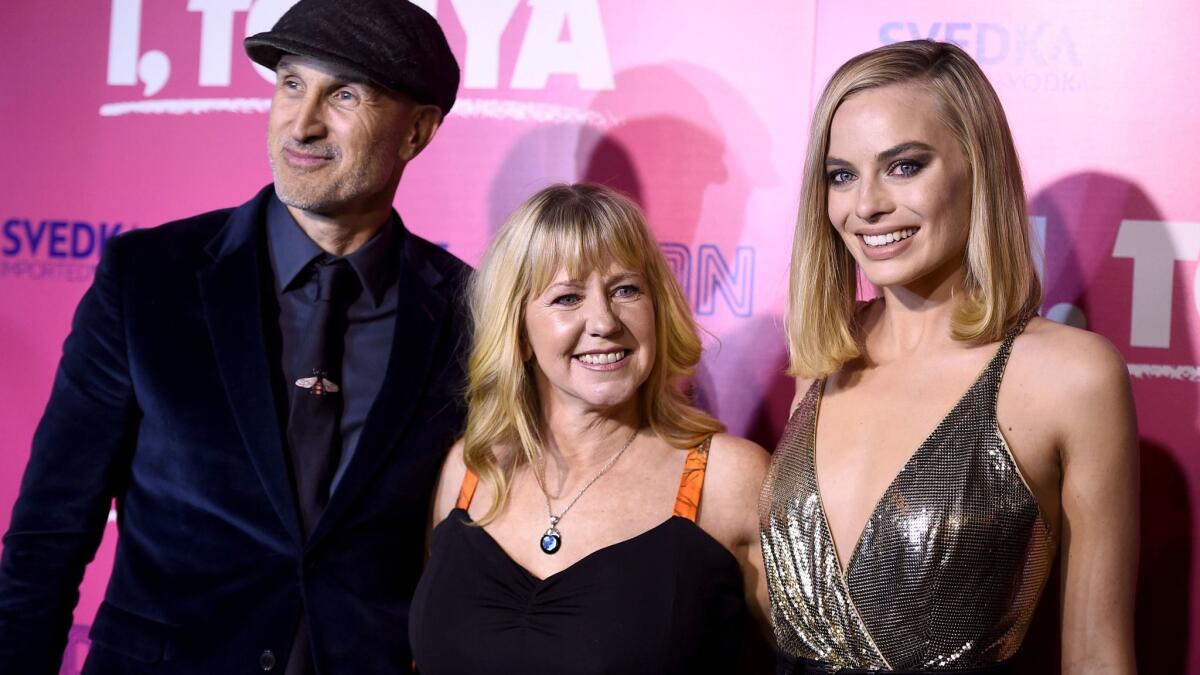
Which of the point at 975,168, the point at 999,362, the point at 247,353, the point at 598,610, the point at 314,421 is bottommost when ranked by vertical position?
the point at 598,610

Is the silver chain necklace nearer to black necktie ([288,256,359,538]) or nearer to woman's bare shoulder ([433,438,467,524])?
woman's bare shoulder ([433,438,467,524])

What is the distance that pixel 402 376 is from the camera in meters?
2.44

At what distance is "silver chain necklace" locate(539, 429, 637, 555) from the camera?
7.98 feet

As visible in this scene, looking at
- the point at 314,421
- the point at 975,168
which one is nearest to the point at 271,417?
the point at 314,421

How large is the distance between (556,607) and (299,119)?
1133 mm

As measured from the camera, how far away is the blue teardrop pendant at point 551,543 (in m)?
2.43

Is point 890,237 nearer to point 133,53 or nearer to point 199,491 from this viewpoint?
point 199,491

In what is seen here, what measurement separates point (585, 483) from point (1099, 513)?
101 centimetres

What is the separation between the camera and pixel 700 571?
2.35 m

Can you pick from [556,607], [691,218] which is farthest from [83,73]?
[556,607]

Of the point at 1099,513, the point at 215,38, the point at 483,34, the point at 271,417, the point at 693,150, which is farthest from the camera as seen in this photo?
the point at 215,38

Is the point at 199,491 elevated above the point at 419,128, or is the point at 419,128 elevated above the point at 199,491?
the point at 419,128

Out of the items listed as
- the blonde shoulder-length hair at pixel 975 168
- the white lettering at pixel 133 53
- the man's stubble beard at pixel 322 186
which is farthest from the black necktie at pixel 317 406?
the white lettering at pixel 133 53

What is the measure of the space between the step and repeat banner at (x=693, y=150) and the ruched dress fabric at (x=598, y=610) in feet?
2.35
